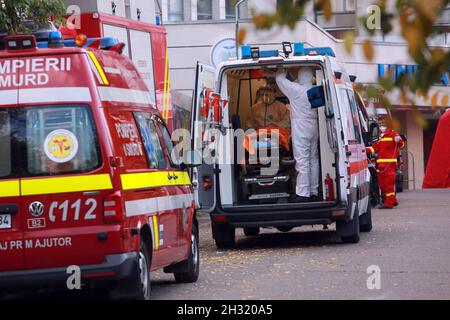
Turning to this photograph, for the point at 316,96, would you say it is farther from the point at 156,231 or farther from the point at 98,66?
the point at 98,66

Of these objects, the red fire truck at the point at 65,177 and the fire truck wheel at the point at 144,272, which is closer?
the red fire truck at the point at 65,177

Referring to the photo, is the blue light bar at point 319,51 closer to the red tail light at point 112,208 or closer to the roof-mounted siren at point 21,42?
the roof-mounted siren at point 21,42

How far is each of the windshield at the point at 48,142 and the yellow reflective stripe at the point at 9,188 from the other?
62 mm

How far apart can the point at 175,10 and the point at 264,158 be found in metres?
31.4

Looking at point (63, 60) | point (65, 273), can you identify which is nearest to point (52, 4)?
point (63, 60)

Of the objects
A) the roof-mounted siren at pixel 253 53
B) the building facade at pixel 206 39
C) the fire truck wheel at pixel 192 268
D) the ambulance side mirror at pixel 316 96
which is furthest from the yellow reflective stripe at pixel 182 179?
the building facade at pixel 206 39

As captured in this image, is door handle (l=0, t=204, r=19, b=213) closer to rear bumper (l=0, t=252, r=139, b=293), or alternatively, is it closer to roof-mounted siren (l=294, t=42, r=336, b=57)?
rear bumper (l=0, t=252, r=139, b=293)

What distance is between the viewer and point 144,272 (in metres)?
8.60

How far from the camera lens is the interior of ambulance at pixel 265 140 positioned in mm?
14602

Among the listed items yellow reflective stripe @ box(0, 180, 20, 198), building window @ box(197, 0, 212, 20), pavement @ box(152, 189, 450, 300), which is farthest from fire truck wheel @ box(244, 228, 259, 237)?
building window @ box(197, 0, 212, 20)

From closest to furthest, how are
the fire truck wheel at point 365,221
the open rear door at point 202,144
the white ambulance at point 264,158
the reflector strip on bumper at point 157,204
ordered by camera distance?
the reflector strip on bumper at point 157,204 < the open rear door at point 202,144 < the white ambulance at point 264,158 < the fire truck wheel at point 365,221

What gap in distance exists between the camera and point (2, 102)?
26.9 ft

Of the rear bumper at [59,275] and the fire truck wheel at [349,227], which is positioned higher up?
the rear bumper at [59,275]
